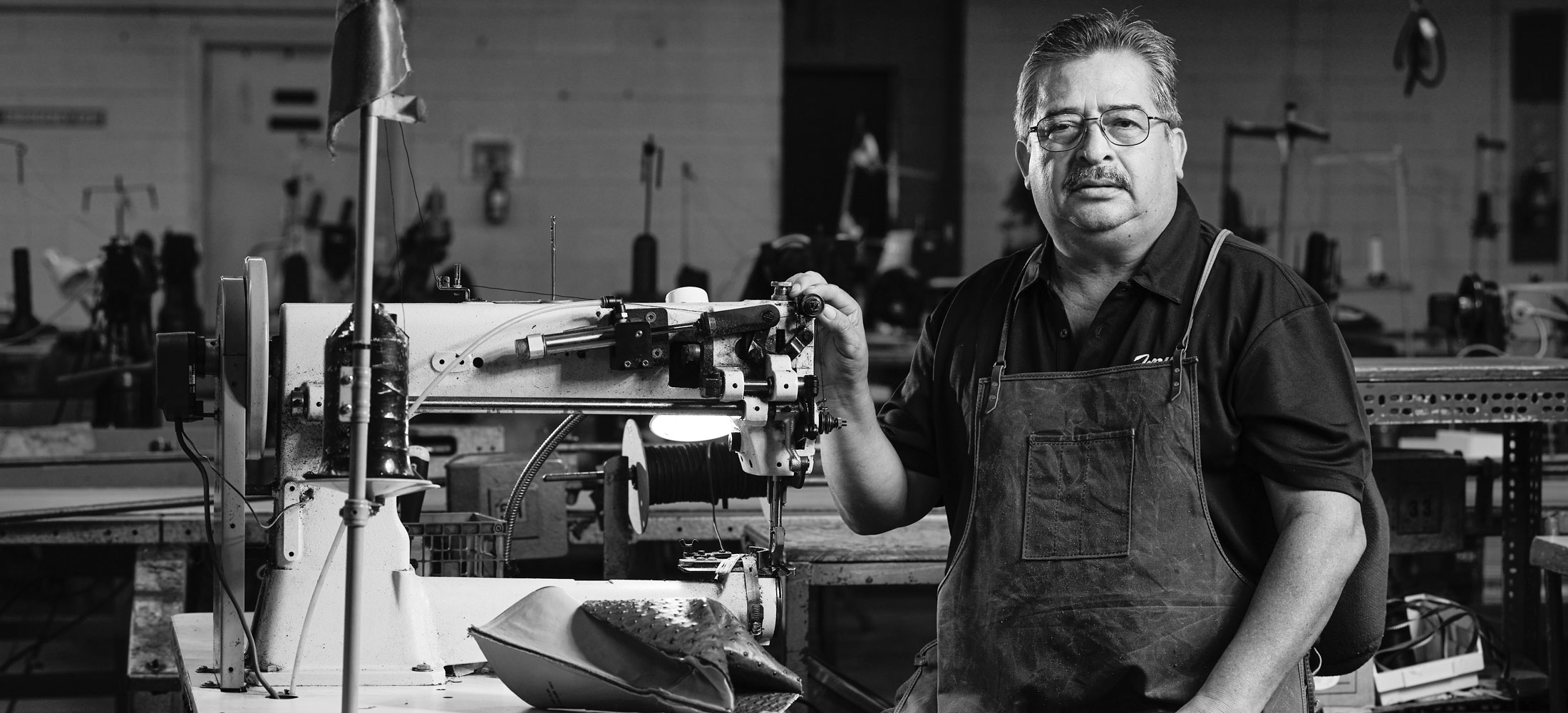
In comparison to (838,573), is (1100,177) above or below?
above

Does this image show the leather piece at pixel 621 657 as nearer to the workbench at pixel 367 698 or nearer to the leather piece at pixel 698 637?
the leather piece at pixel 698 637

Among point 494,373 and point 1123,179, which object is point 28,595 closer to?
point 494,373

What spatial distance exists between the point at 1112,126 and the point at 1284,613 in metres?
0.52

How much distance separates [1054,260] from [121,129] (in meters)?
6.80

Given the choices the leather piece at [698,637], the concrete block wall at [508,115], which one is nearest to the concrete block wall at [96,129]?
the concrete block wall at [508,115]

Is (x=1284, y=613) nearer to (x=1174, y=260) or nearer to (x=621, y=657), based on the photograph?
(x=1174, y=260)

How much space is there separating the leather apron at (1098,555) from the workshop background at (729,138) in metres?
4.57

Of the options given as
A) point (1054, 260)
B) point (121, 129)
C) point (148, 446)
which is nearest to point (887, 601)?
point (148, 446)

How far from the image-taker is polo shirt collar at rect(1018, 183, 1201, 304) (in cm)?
152

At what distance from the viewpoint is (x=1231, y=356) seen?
1477mm

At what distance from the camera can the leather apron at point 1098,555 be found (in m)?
1.45

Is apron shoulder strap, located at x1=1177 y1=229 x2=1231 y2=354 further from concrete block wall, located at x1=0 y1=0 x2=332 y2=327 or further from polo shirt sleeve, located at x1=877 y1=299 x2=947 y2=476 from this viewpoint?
concrete block wall, located at x1=0 y1=0 x2=332 y2=327

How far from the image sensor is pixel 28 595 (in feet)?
15.0

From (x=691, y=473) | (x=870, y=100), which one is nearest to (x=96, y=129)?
(x=870, y=100)
